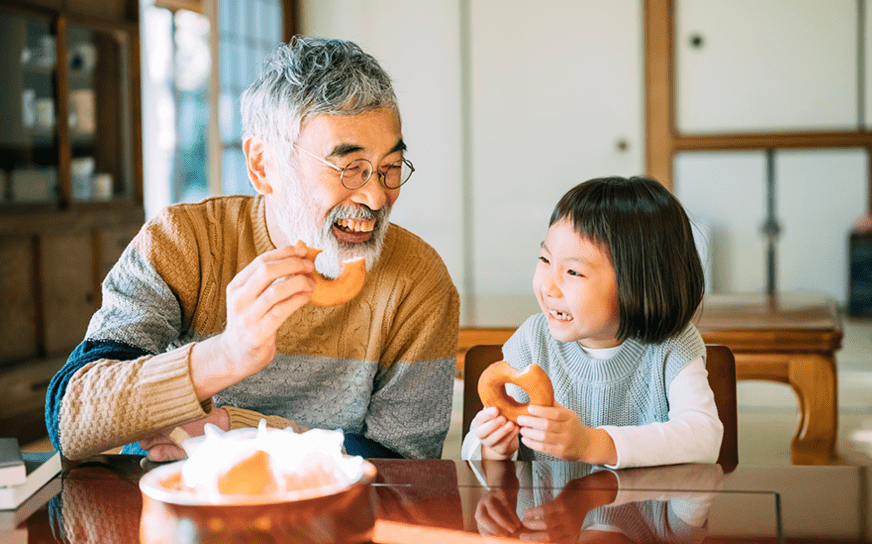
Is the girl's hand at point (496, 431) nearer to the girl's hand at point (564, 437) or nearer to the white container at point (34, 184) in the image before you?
the girl's hand at point (564, 437)

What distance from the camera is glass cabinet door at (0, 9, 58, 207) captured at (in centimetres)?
323

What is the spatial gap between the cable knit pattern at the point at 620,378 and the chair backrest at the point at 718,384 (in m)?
0.03

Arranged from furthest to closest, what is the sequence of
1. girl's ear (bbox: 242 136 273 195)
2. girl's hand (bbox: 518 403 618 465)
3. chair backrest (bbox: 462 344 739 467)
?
girl's ear (bbox: 242 136 273 195), chair backrest (bbox: 462 344 739 467), girl's hand (bbox: 518 403 618 465)

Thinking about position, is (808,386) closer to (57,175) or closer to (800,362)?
(800,362)

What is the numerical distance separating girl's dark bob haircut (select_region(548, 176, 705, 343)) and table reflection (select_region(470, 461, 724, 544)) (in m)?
0.28

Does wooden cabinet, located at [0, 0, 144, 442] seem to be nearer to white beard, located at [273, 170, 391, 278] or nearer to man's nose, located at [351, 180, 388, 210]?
white beard, located at [273, 170, 391, 278]

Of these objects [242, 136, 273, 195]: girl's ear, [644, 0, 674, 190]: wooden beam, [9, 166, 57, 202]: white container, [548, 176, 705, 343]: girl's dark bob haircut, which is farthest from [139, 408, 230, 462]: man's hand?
[644, 0, 674, 190]: wooden beam

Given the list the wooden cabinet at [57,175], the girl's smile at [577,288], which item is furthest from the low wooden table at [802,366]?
the wooden cabinet at [57,175]

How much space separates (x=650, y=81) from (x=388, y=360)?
14.6 ft

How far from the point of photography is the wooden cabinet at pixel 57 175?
320 cm

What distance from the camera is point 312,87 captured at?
1.34m

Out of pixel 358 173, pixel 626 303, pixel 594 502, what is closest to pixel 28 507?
pixel 594 502

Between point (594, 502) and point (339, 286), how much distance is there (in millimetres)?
452

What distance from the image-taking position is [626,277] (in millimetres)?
1207
